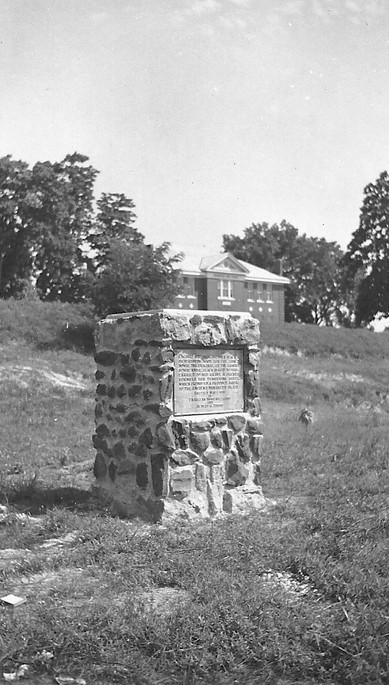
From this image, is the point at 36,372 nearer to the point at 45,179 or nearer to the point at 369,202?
the point at 45,179

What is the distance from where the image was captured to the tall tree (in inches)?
1705

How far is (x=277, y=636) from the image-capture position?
14.2 feet

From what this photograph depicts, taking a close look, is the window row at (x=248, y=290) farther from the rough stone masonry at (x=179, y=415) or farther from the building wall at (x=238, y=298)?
the rough stone masonry at (x=179, y=415)

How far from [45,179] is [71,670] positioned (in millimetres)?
41843

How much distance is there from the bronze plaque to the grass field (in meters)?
1.25

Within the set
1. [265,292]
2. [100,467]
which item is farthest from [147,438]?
[265,292]

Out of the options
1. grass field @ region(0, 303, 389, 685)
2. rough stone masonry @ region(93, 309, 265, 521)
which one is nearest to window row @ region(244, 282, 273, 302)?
grass field @ region(0, 303, 389, 685)

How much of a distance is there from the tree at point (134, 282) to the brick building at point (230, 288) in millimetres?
23869

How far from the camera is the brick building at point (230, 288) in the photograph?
54531 millimetres

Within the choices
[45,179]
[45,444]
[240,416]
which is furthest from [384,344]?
[240,416]

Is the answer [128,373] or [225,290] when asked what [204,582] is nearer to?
[128,373]

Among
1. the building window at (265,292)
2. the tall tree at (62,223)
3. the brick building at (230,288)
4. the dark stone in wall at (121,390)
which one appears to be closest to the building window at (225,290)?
the brick building at (230,288)

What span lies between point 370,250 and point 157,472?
54461 mm

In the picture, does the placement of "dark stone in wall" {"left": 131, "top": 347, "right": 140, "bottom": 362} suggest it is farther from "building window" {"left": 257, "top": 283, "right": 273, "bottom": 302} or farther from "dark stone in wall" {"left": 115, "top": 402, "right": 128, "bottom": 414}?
"building window" {"left": 257, "top": 283, "right": 273, "bottom": 302}
